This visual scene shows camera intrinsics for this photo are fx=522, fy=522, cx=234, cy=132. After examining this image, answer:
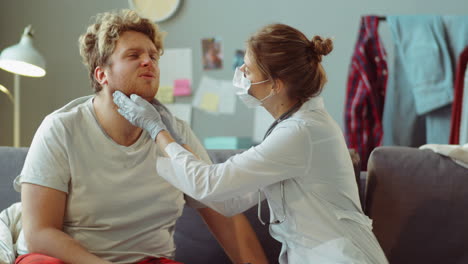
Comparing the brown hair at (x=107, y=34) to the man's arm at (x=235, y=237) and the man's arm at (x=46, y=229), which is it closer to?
the man's arm at (x=46, y=229)

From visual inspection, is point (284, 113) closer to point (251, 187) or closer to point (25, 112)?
point (251, 187)

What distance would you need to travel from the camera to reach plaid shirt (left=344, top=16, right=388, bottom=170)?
2.69 m

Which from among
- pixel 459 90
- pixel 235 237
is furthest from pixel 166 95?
pixel 235 237

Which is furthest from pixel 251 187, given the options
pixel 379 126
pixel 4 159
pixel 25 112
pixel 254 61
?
pixel 25 112

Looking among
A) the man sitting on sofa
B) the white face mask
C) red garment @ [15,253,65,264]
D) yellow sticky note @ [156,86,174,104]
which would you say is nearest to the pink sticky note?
yellow sticky note @ [156,86,174,104]

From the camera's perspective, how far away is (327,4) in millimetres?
3094

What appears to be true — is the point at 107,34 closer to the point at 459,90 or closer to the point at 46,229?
the point at 46,229

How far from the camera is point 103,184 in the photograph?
1.47 meters

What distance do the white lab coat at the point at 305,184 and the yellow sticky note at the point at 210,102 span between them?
1.91 metres

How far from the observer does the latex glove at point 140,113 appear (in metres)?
1.44

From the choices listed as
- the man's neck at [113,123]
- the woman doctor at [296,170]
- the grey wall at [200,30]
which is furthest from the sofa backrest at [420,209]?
→ the grey wall at [200,30]

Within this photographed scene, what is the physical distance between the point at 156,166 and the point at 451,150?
0.94 metres

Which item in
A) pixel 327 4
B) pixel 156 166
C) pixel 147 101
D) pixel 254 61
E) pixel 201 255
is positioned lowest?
pixel 201 255

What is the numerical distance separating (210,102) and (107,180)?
1.84 metres
